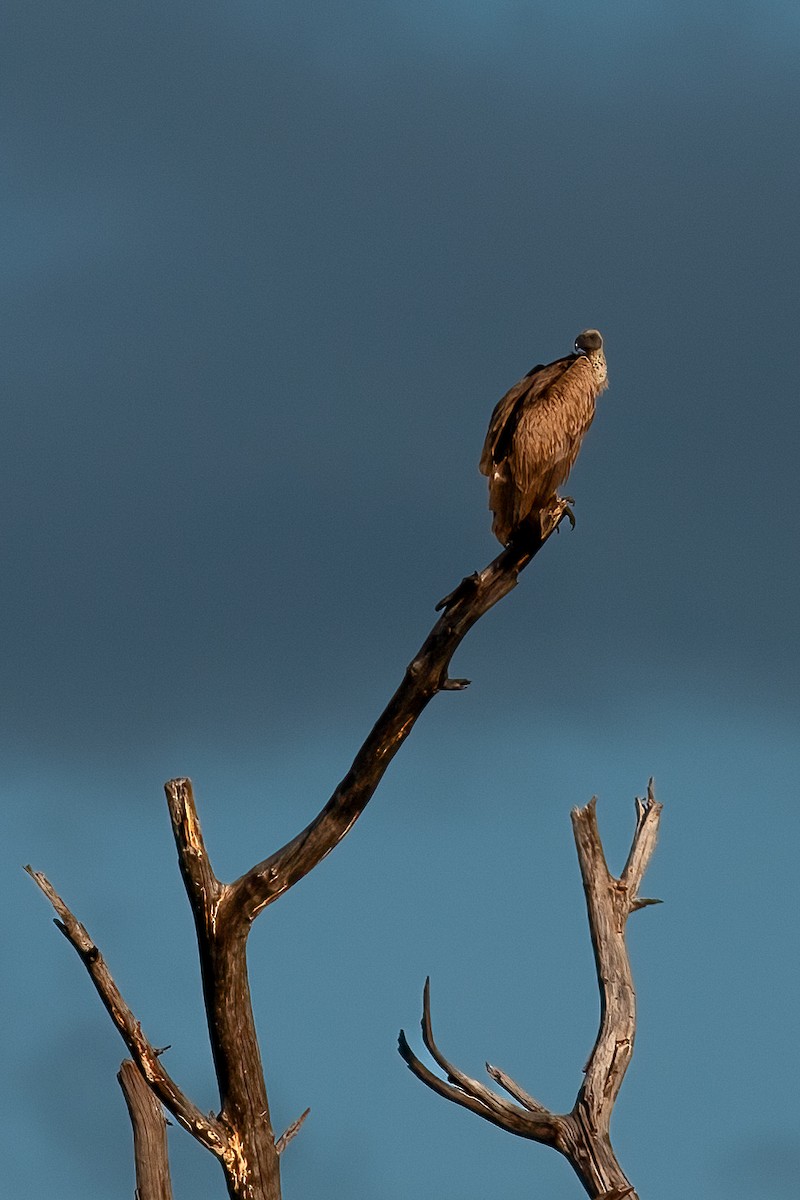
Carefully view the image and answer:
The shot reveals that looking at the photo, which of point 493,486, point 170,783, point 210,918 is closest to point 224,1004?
point 210,918

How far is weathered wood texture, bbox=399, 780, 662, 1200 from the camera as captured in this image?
13938 millimetres

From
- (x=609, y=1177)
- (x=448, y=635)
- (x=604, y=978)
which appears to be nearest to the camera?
(x=448, y=635)

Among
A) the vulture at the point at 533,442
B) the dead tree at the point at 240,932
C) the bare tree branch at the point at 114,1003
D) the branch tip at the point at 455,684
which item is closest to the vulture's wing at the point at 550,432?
the vulture at the point at 533,442

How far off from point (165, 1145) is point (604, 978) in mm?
3523

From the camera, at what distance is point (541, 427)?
1462cm

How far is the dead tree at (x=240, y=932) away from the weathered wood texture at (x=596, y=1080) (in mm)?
1532

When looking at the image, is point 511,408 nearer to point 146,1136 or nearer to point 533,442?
point 533,442

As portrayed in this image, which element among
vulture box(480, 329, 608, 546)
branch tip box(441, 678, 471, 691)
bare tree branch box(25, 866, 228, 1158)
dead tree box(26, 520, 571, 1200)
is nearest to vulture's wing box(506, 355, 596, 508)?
vulture box(480, 329, 608, 546)

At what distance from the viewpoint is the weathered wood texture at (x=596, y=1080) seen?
45.7 ft

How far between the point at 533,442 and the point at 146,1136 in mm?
5811

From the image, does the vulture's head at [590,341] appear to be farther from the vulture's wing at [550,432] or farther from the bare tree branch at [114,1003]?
the bare tree branch at [114,1003]

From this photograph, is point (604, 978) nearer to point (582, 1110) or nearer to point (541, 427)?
point (582, 1110)

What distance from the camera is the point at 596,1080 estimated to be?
1412 cm

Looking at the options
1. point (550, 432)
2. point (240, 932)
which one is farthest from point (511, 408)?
point (240, 932)
